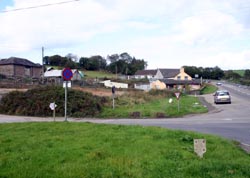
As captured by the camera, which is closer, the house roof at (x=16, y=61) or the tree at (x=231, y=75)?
the house roof at (x=16, y=61)

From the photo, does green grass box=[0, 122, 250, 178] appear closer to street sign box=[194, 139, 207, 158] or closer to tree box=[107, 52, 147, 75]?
street sign box=[194, 139, 207, 158]

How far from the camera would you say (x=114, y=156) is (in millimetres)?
8430

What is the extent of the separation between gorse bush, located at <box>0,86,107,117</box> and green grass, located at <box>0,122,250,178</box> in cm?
2187

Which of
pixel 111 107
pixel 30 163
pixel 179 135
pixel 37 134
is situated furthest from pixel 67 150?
pixel 111 107

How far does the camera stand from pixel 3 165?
7645mm

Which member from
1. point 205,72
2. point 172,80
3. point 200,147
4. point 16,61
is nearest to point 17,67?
point 16,61

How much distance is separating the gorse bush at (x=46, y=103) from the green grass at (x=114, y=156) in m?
21.9

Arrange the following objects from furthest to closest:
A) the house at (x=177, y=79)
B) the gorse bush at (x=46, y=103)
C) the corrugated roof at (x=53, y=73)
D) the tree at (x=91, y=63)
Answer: the tree at (x=91, y=63) < the house at (x=177, y=79) < the corrugated roof at (x=53, y=73) < the gorse bush at (x=46, y=103)

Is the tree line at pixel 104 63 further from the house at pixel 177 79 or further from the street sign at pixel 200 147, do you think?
the street sign at pixel 200 147

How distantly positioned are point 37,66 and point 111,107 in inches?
2517

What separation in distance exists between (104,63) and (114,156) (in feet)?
→ 535

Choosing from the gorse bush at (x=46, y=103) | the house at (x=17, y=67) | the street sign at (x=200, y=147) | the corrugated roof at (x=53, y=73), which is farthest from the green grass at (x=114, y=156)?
the corrugated roof at (x=53, y=73)

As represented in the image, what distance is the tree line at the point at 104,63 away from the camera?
148m

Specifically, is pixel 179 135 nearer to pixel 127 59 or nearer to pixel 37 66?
pixel 37 66
